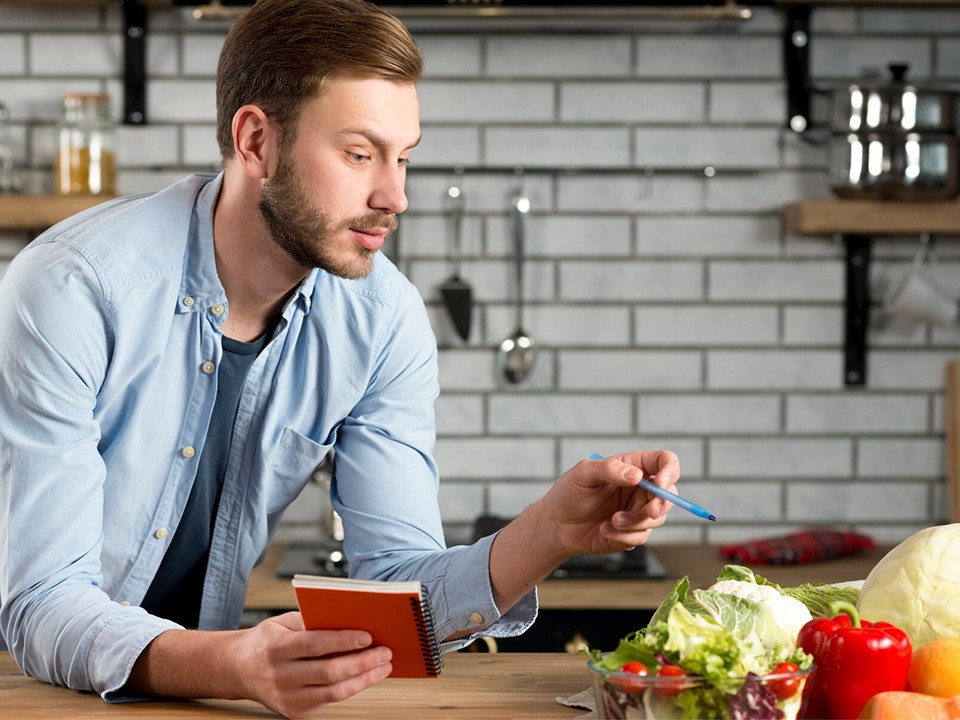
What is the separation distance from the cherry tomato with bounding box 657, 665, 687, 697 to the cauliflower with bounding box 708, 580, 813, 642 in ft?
0.70

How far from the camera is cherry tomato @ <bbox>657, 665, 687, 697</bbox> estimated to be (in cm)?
109

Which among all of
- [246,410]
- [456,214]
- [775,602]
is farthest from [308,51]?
[456,214]

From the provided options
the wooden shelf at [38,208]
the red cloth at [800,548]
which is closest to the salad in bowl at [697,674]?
the red cloth at [800,548]

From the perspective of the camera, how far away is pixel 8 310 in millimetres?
1639

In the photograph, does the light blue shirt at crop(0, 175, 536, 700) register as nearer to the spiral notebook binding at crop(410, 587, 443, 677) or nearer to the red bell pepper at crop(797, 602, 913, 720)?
the spiral notebook binding at crop(410, 587, 443, 677)

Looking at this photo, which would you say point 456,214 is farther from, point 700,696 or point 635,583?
point 700,696

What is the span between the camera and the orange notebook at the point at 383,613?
1.21 metres

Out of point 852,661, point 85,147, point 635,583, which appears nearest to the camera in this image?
point 852,661

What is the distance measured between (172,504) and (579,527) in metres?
0.61

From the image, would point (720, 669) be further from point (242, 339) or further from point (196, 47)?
point (196, 47)

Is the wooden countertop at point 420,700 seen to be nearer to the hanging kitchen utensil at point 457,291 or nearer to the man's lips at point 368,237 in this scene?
the man's lips at point 368,237

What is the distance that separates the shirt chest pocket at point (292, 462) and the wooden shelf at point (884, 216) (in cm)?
156

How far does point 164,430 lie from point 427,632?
0.68 meters

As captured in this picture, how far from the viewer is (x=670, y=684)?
1.09 meters
